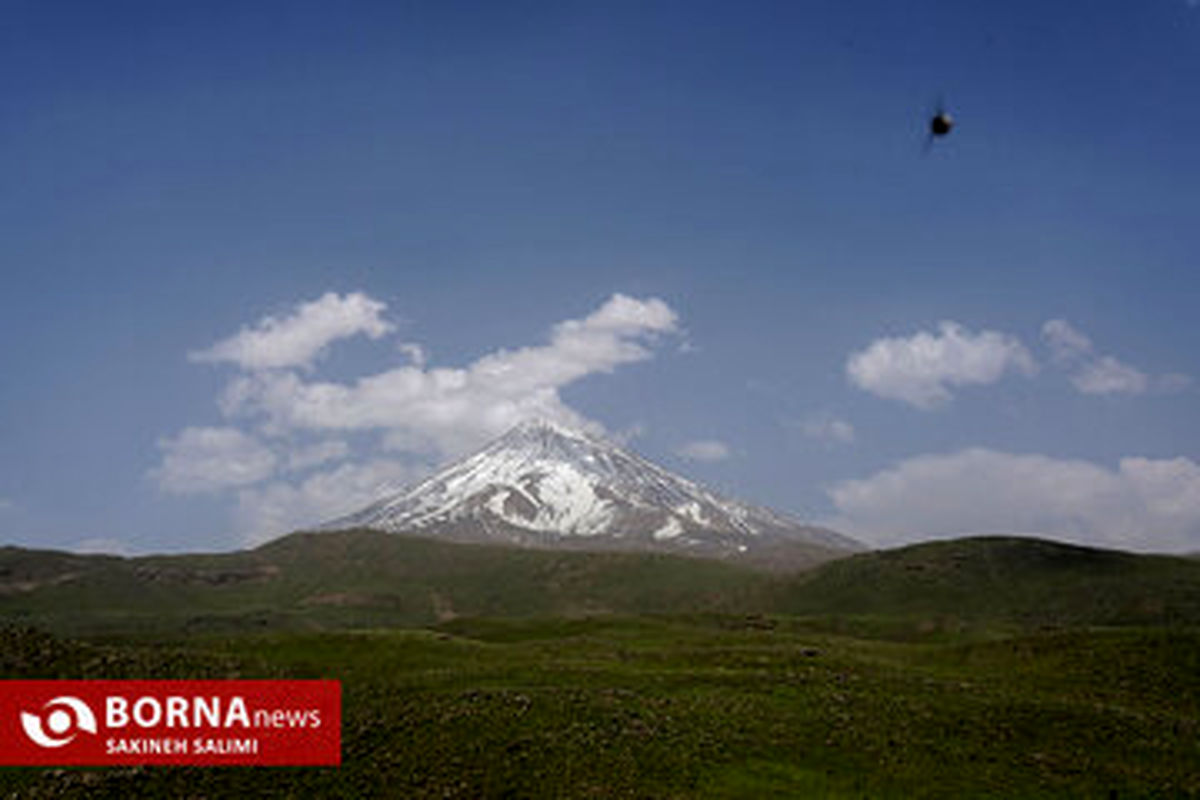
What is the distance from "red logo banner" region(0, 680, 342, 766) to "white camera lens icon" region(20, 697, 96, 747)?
0.04 metres

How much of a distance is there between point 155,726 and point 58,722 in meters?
4.24

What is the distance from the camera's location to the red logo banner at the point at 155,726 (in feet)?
130

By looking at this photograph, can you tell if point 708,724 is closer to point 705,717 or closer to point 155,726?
point 705,717

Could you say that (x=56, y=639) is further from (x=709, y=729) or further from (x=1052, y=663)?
(x=1052, y=663)

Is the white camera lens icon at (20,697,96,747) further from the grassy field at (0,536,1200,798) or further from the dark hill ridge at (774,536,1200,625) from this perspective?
the dark hill ridge at (774,536,1200,625)

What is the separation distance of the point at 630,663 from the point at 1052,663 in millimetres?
28695

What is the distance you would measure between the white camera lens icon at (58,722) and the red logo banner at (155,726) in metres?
0.04

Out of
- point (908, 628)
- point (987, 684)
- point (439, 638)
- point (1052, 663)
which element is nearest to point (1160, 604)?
point (908, 628)

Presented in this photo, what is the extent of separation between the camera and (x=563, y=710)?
143 ft

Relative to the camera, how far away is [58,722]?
40344mm

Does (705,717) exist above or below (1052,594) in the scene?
above

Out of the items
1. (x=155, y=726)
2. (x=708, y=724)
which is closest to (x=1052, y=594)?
(x=708, y=724)

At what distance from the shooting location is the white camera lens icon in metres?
40.1

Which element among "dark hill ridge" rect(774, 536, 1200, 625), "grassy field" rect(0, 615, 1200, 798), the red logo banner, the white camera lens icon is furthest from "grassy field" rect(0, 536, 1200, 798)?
"dark hill ridge" rect(774, 536, 1200, 625)
